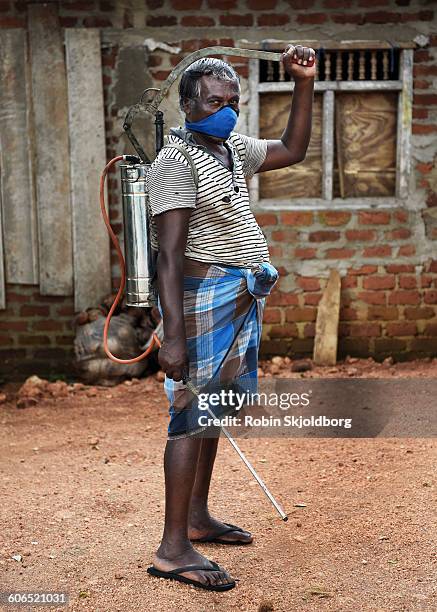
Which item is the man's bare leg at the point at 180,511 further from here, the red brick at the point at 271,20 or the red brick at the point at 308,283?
the red brick at the point at 271,20

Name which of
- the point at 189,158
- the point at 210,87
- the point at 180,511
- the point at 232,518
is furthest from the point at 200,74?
the point at 232,518

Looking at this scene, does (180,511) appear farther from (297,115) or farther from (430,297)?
(430,297)

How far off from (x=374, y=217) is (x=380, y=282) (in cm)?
54

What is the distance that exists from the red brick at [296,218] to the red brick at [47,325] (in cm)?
201

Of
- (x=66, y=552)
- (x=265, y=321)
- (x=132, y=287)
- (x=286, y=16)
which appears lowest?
(x=66, y=552)

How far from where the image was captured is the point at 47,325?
23.1 ft

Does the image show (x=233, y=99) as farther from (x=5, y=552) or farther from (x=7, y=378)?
(x=7, y=378)

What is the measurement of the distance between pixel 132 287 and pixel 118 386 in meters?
3.25

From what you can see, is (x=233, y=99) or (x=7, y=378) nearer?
(x=233, y=99)

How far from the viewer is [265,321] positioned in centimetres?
703

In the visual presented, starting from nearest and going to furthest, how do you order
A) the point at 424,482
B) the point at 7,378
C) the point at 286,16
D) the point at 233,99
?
the point at 233,99, the point at 424,482, the point at 286,16, the point at 7,378

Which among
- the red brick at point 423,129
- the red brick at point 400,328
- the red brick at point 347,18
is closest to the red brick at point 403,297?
the red brick at point 400,328

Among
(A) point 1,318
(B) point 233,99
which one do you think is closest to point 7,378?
(A) point 1,318

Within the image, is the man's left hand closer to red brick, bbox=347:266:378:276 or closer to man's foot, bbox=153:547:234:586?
man's foot, bbox=153:547:234:586
